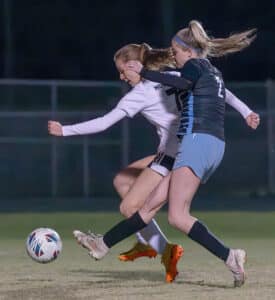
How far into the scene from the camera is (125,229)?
11.7 metres

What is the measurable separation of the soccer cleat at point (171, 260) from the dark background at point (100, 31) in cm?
2626

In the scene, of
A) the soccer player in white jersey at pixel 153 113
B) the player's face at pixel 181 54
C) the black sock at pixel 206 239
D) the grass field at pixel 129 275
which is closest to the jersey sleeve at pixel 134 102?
the soccer player in white jersey at pixel 153 113

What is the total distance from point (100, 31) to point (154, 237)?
94.4ft

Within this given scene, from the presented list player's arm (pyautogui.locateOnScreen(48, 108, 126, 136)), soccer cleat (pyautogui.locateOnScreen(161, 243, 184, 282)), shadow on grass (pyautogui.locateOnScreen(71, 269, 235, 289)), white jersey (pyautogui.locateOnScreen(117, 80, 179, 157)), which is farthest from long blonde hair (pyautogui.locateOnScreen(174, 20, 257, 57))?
shadow on grass (pyautogui.locateOnScreen(71, 269, 235, 289))

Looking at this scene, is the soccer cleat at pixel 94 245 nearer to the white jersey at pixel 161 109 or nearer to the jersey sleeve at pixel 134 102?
the white jersey at pixel 161 109

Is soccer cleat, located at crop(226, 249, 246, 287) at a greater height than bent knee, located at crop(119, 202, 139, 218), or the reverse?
bent knee, located at crop(119, 202, 139, 218)

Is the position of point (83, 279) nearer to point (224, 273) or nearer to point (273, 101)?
point (224, 273)

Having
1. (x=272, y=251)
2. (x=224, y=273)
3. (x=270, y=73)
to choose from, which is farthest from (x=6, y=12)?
(x=224, y=273)

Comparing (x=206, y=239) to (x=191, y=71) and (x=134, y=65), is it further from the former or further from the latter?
(x=134, y=65)

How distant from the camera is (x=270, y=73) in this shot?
39.5 m

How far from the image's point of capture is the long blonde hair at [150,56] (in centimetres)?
1190

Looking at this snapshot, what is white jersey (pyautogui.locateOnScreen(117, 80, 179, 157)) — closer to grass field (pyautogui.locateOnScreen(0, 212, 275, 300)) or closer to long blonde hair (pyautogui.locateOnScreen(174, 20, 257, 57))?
long blonde hair (pyautogui.locateOnScreen(174, 20, 257, 57))

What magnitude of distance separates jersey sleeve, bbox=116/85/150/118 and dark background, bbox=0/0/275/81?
1035 inches

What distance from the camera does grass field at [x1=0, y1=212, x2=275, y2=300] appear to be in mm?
11039
